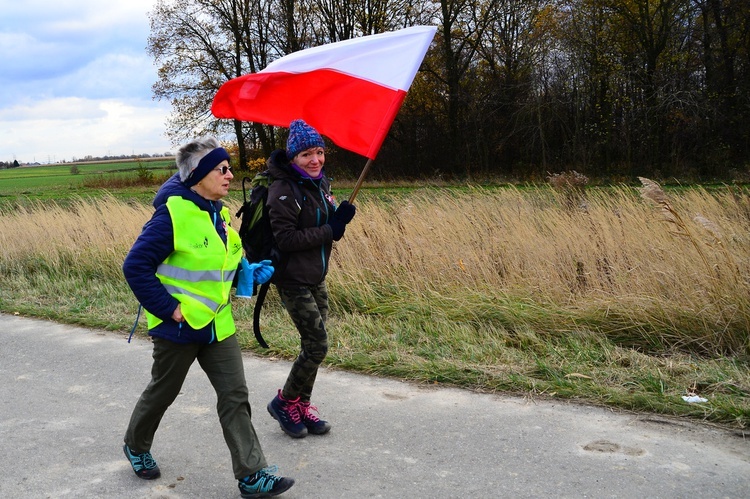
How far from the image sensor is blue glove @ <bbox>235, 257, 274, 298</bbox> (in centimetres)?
358

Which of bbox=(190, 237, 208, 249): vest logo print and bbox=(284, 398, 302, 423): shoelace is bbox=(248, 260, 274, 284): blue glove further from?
bbox=(284, 398, 302, 423): shoelace

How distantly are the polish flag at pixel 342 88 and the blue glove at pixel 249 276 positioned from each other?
1.19m

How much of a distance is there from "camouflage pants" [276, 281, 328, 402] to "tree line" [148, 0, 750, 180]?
21.6 meters

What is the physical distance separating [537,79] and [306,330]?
28.2m

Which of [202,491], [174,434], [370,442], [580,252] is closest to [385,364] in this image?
[370,442]

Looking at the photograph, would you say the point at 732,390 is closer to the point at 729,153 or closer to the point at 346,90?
the point at 346,90

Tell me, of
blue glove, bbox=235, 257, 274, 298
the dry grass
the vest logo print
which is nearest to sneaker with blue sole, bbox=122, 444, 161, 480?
blue glove, bbox=235, 257, 274, 298

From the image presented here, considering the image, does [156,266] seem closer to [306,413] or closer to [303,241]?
[303,241]

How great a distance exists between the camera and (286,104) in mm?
4828

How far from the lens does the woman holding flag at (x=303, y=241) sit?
391cm

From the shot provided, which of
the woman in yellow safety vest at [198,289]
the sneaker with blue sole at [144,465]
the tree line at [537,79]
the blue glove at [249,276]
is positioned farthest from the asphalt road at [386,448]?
the tree line at [537,79]

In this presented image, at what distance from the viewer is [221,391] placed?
3.46 meters

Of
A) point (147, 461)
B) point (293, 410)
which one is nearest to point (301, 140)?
point (293, 410)

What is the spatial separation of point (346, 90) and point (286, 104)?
0.44 m
